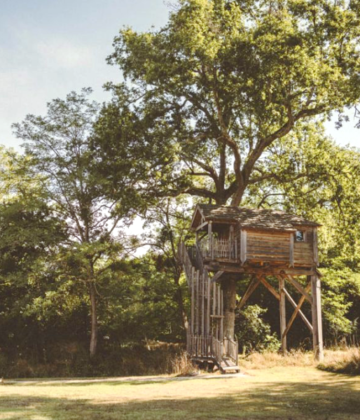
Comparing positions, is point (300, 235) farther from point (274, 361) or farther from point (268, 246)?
point (274, 361)

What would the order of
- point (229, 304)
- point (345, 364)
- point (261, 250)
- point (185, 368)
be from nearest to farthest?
1. point (345, 364)
2. point (185, 368)
3. point (261, 250)
4. point (229, 304)

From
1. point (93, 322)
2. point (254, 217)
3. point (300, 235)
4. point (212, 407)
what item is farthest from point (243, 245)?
point (212, 407)

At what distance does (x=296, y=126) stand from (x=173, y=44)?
1159cm

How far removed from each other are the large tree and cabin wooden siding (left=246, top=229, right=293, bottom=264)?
165 inches

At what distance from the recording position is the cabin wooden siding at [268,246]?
22.9 m

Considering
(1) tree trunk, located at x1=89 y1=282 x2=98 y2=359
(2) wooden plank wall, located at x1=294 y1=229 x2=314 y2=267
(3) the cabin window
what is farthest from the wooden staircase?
(1) tree trunk, located at x1=89 y1=282 x2=98 y2=359

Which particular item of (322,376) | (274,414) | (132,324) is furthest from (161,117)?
→ (274,414)

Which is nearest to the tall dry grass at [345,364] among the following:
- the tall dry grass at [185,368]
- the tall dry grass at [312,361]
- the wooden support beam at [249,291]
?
the tall dry grass at [312,361]

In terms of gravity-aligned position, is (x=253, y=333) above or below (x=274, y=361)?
above

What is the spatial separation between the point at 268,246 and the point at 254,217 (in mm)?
1855

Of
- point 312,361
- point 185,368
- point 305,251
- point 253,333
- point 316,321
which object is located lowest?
point 185,368

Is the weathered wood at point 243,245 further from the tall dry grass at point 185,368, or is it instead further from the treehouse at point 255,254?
the tall dry grass at point 185,368

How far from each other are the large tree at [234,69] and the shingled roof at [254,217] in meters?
3.47

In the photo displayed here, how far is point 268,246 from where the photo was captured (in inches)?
914
